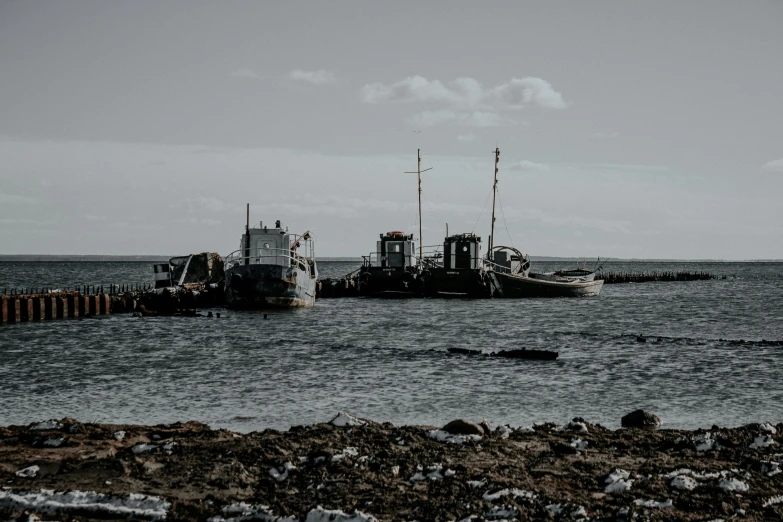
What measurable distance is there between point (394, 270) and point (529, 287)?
35.1 feet

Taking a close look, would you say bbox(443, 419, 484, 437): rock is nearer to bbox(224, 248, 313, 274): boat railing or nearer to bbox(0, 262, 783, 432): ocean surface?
bbox(0, 262, 783, 432): ocean surface

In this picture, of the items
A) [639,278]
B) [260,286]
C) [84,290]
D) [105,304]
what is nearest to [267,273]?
[260,286]

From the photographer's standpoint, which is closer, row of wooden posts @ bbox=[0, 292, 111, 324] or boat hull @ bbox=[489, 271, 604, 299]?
row of wooden posts @ bbox=[0, 292, 111, 324]

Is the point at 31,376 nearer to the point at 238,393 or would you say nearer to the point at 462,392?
the point at 238,393

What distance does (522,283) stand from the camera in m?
61.7

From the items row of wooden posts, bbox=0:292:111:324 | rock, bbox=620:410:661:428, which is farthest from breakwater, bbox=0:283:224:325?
rock, bbox=620:410:661:428

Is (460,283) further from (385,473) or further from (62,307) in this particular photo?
(385,473)

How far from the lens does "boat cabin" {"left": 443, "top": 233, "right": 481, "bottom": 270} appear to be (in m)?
59.1

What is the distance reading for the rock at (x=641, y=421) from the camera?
493 inches

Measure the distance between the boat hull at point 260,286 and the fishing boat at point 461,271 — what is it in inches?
736

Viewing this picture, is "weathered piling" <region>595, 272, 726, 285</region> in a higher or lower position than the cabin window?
lower

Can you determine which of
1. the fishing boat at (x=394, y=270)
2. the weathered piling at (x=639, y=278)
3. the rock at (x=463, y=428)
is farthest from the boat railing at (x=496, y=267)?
the rock at (x=463, y=428)

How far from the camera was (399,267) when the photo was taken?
62156mm

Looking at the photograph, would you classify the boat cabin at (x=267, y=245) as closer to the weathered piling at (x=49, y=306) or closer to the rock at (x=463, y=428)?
the weathered piling at (x=49, y=306)
